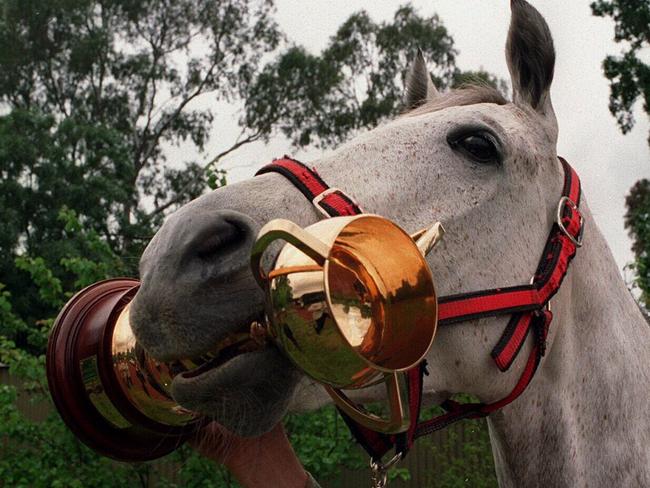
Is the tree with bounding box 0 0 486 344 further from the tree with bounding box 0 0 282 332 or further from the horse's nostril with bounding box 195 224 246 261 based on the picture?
the horse's nostril with bounding box 195 224 246 261

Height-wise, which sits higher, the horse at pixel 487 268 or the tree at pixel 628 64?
the tree at pixel 628 64

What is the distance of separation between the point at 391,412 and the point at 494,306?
55 centimetres

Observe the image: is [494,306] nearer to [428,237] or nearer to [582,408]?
[428,237]

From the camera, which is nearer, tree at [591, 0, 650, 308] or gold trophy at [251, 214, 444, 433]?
gold trophy at [251, 214, 444, 433]

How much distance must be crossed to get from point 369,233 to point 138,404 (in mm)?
722

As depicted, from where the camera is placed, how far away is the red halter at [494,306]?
1751 millimetres

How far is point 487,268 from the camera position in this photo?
192 centimetres

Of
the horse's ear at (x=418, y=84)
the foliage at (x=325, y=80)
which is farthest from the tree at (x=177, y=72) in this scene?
the horse's ear at (x=418, y=84)

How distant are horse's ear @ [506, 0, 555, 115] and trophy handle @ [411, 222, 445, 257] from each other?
0.86m

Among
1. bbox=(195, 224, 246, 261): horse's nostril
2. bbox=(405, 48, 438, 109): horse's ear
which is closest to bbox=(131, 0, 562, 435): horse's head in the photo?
bbox=(195, 224, 246, 261): horse's nostril

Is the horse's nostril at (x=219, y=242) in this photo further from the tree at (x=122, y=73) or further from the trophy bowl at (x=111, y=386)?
the tree at (x=122, y=73)

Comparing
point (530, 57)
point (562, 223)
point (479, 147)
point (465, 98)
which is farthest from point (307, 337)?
point (530, 57)

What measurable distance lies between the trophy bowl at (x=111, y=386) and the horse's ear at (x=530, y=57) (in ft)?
4.73

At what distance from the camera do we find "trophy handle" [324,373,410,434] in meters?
1.43
